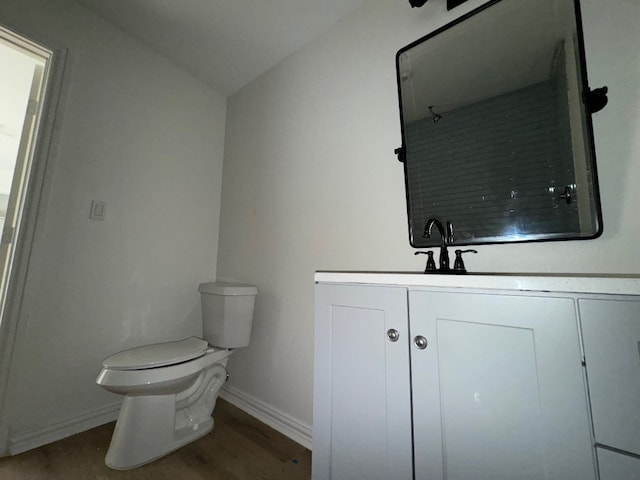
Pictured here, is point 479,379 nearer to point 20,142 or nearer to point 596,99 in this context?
point 596,99

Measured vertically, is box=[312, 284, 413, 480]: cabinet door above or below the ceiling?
below

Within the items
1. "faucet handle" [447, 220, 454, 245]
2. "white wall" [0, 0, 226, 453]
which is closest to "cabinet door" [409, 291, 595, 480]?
"faucet handle" [447, 220, 454, 245]

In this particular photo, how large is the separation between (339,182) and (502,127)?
0.71 m

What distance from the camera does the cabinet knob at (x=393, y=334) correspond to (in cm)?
68

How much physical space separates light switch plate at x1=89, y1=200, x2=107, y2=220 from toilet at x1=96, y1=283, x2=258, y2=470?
70 centimetres

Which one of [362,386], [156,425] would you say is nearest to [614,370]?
[362,386]

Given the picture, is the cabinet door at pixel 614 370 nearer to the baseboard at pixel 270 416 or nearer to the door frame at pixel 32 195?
the baseboard at pixel 270 416

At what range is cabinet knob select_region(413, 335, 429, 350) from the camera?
2.07ft

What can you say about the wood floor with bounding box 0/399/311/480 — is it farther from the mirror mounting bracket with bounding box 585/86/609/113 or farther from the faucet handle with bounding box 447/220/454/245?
the mirror mounting bracket with bounding box 585/86/609/113

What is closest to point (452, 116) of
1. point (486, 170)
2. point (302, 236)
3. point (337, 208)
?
point (486, 170)

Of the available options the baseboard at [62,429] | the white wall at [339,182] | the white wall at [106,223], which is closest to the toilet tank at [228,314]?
the white wall at [339,182]

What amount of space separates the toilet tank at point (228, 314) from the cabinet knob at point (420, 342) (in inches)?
44.1

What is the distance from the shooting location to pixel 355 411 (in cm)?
72

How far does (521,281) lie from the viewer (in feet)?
1.77
